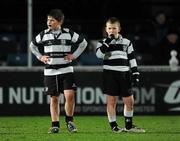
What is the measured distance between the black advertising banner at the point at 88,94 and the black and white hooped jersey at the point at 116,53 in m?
3.83

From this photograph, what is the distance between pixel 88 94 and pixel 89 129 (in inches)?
124

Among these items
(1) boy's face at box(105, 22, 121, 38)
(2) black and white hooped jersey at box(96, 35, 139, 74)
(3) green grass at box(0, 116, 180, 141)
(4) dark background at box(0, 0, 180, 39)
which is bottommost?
(3) green grass at box(0, 116, 180, 141)

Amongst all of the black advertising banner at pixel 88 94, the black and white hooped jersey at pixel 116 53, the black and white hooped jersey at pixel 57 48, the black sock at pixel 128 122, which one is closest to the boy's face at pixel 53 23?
the black and white hooped jersey at pixel 57 48

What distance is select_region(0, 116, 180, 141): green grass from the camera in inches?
412

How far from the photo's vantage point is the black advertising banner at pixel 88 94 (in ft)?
49.1

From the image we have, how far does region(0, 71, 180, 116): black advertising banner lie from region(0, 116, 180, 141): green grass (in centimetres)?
38

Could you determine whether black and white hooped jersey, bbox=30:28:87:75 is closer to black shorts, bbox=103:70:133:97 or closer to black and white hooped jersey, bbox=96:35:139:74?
black and white hooped jersey, bbox=96:35:139:74

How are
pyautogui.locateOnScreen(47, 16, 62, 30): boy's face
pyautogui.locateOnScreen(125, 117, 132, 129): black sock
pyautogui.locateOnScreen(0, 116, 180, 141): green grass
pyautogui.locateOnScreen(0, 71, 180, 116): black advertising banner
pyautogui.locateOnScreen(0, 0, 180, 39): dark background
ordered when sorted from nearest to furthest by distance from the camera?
pyautogui.locateOnScreen(0, 116, 180, 141): green grass → pyautogui.locateOnScreen(47, 16, 62, 30): boy's face → pyautogui.locateOnScreen(125, 117, 132, 129): black sock → pyautogui.locateOnScreen(0, 71, 180, 116): black advertising banner → pyautogui.locateOnScreen(0, 0, 180, 39): dark background

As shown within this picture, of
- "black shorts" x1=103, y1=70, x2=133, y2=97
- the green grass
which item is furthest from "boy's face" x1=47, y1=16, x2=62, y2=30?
the green grass

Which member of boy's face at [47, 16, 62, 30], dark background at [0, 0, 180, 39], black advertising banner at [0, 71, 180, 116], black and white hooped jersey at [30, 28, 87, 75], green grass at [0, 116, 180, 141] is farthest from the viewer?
dark background at [0, 0, 180, 39]

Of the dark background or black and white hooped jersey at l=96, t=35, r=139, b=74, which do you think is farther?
the dark background

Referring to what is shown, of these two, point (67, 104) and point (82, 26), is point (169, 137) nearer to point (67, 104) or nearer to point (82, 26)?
point (67, 104)

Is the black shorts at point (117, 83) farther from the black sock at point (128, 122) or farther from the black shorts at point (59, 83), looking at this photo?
the black shorts at point (59, 83)

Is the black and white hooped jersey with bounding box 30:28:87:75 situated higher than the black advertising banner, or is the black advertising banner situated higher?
the black and white hooped jersey with bounding box 30:28:87:75
